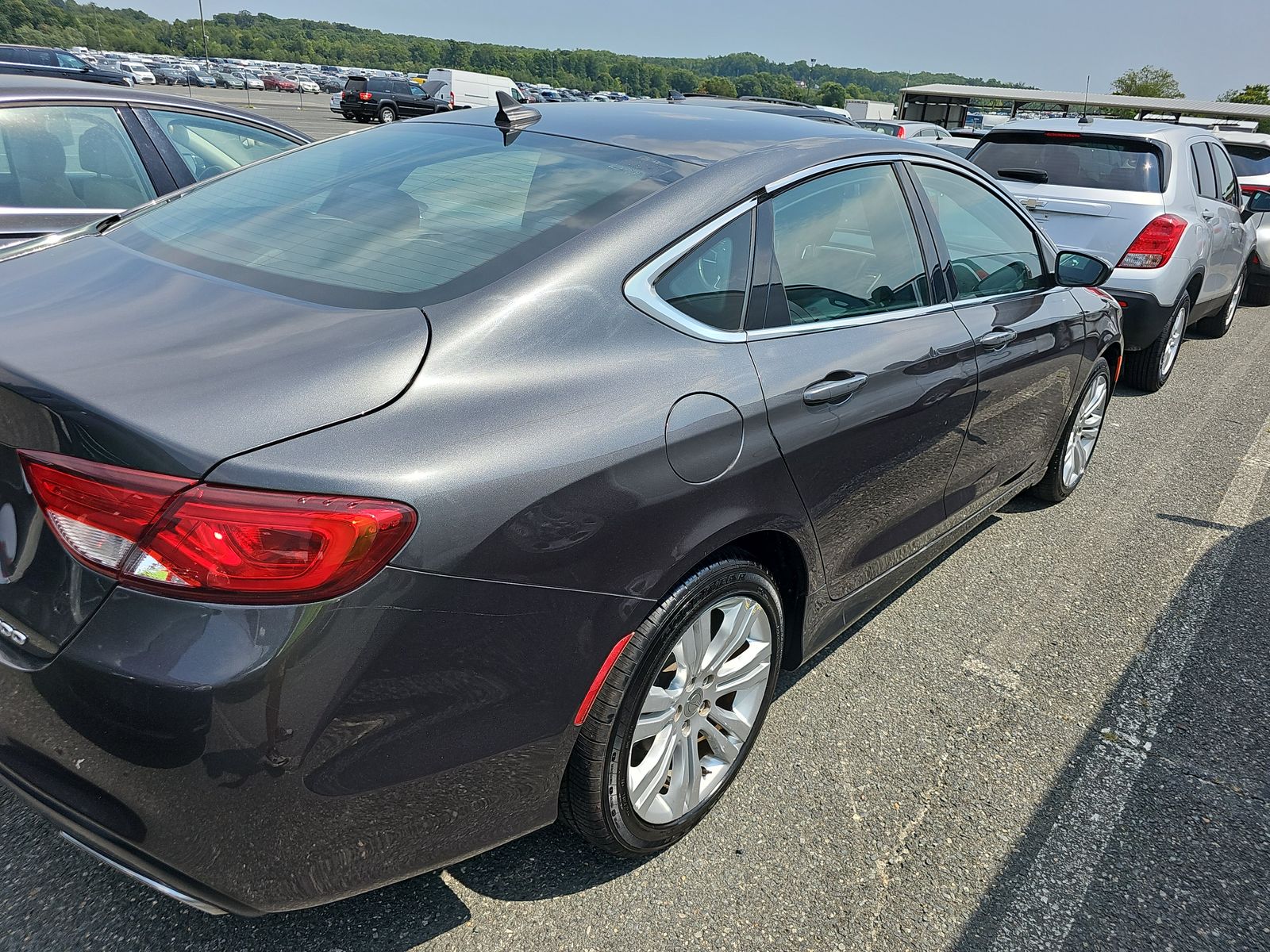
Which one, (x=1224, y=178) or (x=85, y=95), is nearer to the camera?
(x=85, y=95)

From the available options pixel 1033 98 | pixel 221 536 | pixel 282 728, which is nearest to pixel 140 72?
pixel 1033 98

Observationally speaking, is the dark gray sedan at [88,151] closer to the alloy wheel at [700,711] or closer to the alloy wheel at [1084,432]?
the alloy wheel at [700,711]

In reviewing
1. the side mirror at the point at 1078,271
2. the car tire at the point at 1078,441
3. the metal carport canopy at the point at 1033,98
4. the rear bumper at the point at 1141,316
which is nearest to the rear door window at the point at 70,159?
the side mirror at the point at 1078,271

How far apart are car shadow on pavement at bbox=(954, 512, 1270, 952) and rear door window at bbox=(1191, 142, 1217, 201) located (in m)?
4.37

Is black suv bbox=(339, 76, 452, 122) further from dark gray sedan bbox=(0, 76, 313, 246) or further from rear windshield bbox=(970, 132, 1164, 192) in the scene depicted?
dark gray sedan bbox=(0, 76, 313, 246)

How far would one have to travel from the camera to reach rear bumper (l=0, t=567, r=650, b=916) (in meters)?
1.42

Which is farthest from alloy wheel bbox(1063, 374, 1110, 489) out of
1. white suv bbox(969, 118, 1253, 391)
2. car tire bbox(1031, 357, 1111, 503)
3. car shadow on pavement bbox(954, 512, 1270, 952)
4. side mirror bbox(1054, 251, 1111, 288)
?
white suv bbox(969, 118, 1253, 391)

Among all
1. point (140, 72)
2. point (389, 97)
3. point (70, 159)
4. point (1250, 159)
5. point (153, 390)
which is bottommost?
point (153, 390)

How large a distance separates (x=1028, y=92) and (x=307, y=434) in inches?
1208

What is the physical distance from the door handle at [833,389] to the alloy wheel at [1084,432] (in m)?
2.25

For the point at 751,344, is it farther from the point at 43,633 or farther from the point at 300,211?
the point at 43,633

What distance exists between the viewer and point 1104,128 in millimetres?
6387

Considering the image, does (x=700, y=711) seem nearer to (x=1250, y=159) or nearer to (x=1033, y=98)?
(x=1250, y=159)

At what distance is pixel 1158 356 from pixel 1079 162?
142 cm
